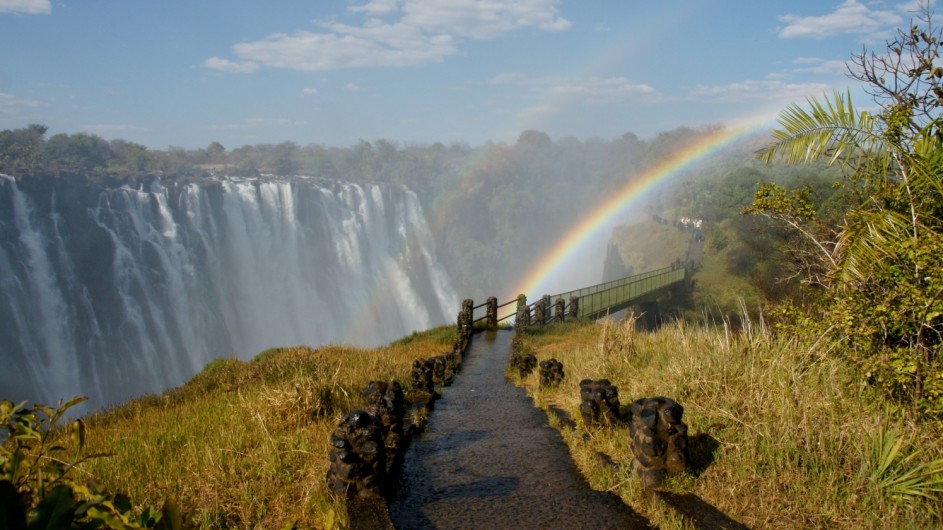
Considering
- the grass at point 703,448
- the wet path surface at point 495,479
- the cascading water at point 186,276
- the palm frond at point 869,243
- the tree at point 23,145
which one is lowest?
the cascading water at point 186,276

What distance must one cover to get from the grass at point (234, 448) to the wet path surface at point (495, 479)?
0.93 metres

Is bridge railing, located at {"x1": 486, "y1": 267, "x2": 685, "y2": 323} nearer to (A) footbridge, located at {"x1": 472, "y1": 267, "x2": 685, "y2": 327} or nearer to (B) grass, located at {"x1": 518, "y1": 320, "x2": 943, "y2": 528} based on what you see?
(A) footbridge, located at {"x1": 472, "y1": 267, "x2": 685, "y2": 327}

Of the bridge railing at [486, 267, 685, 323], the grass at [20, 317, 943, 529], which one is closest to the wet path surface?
the grass at [20, 317, 943, 529]

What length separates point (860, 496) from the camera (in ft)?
17.3

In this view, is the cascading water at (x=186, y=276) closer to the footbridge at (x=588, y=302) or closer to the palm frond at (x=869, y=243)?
the footbridge at (x=588, y=302)

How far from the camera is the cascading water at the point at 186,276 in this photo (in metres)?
49.3

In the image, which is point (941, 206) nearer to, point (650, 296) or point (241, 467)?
point (241, 467)

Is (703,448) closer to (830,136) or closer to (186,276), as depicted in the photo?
(830,136)

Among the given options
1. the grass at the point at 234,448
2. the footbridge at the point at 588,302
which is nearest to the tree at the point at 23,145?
the footbridge at the point at 588,302

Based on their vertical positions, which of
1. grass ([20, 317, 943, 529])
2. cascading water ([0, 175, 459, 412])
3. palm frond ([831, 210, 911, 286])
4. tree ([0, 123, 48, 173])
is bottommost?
cascading water ([0, 175, 459, 412])

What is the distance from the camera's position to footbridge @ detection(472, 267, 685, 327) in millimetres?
21641

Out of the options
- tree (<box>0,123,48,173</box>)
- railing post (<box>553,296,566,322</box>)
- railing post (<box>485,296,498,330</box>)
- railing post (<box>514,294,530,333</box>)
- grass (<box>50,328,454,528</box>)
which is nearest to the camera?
grass (<box>50,328,454,528</box>)

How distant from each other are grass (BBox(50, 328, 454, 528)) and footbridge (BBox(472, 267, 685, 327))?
7.07 metres

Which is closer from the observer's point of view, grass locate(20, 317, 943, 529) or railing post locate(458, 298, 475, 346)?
grass locate(20, 317, 943, 529)
